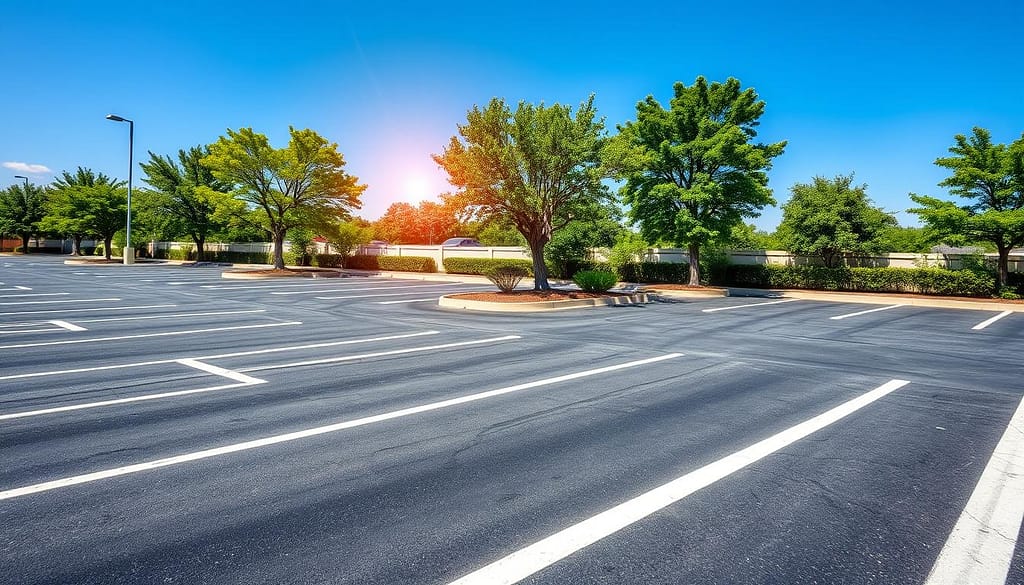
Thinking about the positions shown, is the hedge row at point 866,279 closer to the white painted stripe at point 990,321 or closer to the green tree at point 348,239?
the white painted stripe at point 990,321

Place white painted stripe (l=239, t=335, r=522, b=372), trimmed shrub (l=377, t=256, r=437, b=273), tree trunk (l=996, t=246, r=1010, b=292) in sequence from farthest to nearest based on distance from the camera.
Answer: trimmed shrub (l=377, t=256, r=437, b=273), tree trunk (l=996, t=246, r=1010, b=292), white painted stripe (l=239, t=335, r=522, b=372)

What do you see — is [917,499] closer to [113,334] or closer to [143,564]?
[143,564]

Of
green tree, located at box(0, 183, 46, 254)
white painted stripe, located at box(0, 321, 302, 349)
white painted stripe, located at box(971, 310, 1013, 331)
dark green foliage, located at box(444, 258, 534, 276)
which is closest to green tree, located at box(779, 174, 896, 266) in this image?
white painted stripe, located at box(971, 310, 1013, 331)

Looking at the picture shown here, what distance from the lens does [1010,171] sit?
2145 cm

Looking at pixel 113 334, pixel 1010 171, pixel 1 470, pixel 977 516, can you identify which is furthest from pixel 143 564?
pixel 1010 171

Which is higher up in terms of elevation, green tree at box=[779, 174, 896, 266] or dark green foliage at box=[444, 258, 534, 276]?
green tree at box=[779, 174, 896, 266]

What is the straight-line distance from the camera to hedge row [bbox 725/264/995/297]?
883 inches

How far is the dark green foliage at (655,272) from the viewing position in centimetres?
2850

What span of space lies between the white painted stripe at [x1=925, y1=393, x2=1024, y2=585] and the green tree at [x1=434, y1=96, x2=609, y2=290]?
14260mm

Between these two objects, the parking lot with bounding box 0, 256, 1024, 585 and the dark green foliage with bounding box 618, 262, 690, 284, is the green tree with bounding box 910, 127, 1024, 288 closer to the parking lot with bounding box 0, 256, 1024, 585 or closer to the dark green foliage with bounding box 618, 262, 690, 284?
the dark green foliage with bounding box 618, 262, 690, 284

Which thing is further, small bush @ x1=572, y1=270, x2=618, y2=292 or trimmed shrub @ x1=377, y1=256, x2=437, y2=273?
trimmed shrub @ x1=377, y1=256, x2=437, y2=273

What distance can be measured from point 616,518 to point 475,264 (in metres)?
30.9

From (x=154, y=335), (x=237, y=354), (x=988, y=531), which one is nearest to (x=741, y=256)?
(x=237, y=354)

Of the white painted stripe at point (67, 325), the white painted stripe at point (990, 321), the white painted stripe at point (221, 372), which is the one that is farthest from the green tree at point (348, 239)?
the white painted stripe at point (990, 321)
